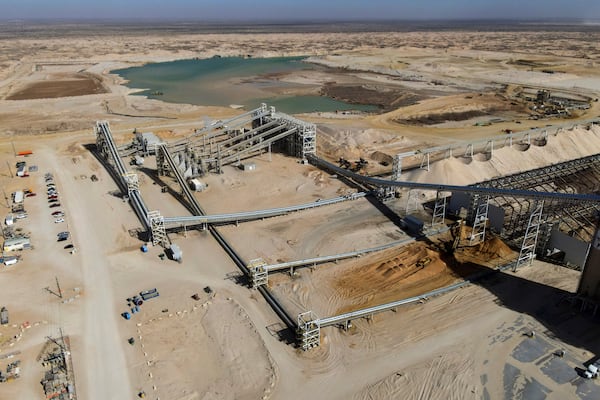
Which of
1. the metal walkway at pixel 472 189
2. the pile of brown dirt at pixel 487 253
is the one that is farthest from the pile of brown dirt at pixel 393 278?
the metal walkway at pixel 472 189

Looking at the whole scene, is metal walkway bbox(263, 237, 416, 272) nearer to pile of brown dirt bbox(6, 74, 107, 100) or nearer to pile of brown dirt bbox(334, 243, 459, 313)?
pile of brown dirt bbox(334, 243, 459, 313)

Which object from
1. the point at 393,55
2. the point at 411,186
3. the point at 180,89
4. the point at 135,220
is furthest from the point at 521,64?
the point at 135,220

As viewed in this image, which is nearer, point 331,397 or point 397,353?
point 331,397

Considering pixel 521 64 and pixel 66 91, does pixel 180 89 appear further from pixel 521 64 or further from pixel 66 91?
pixel 521 64

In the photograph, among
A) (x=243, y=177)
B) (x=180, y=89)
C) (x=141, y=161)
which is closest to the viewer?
(x=243, y=177)

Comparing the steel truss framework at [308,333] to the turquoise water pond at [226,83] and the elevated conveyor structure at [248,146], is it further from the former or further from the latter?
the turquoise water pond at [226,83]

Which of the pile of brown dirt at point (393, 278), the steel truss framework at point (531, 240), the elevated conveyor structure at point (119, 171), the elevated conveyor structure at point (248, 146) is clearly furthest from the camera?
the elevated conveyor structure at point (248, 146)

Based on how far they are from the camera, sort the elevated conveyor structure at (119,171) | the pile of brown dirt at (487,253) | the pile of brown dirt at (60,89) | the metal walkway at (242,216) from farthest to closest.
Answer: the pile of brown dirt at (60,89) → the elevated conveyor structure at (119,171) → the metal walkway at (242,216) → the pile of brown dirt at (487,253)

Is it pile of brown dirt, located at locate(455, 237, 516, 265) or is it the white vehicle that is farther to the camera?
pile of brown dirt, located at locate(455, 237, 516, 265)

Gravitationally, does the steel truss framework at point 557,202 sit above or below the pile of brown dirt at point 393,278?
above

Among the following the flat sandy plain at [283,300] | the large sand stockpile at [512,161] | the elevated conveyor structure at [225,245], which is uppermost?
the large sand stockpile at [512,161]

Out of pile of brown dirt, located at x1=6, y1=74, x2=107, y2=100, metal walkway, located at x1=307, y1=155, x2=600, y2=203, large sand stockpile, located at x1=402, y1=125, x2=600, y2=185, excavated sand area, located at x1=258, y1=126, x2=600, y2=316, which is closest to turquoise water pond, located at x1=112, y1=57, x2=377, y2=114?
pile of brown dirt, located at x1=6, y1=74, x2=107, y2=100
